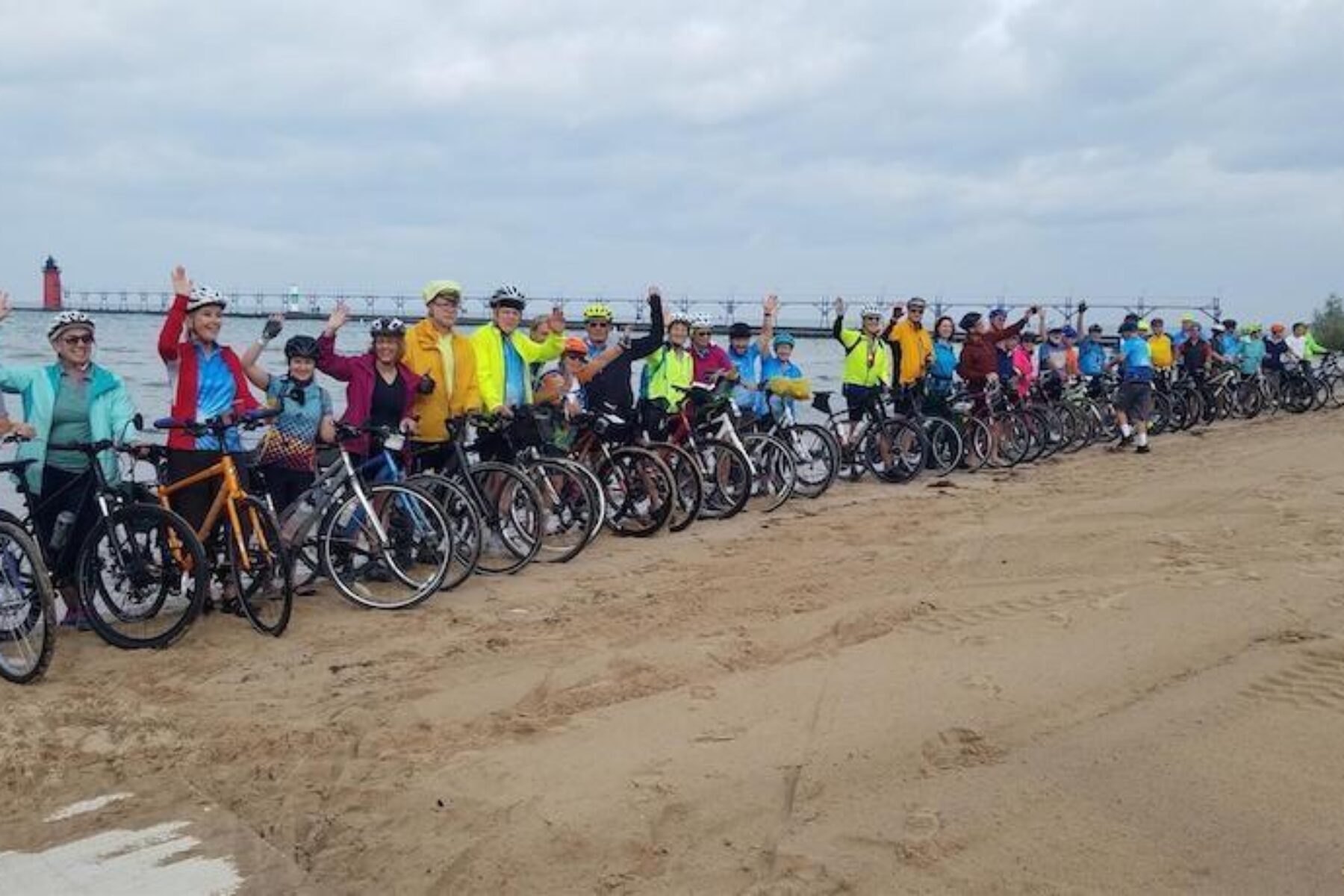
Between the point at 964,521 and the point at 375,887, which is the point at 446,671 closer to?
the point at 375,887

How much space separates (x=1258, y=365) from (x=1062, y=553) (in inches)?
580

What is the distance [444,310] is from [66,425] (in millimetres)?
2266

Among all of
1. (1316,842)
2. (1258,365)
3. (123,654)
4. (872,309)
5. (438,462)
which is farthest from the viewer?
(1258,365)

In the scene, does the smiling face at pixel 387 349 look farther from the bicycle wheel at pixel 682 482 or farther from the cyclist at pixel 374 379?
the bicycle wheel at pixel 682 482

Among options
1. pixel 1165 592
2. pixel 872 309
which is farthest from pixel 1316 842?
pixel 872 309

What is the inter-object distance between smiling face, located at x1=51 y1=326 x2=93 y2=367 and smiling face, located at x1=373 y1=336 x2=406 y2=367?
155cm

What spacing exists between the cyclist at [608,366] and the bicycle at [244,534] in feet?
10.4

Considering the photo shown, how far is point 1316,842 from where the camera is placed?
118 inches

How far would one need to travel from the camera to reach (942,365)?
1155cm

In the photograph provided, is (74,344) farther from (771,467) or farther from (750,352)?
(750,352)

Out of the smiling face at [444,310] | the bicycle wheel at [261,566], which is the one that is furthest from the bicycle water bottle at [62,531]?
the smiling face at [444,310]

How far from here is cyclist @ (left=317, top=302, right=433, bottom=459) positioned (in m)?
6.32

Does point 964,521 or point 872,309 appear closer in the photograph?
point 964,521

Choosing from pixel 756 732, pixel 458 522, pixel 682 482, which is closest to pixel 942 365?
pixel 682 482
